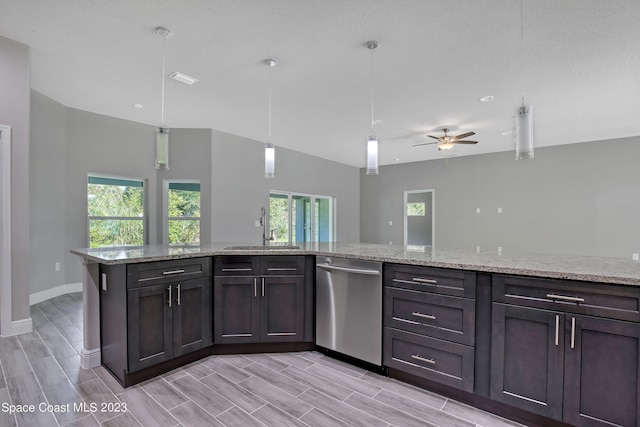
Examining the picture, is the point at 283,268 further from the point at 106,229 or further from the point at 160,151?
the point at 106,229

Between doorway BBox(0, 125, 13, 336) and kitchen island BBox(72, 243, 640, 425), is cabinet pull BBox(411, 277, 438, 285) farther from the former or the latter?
doorway BBox(0, 125, 13, 336)

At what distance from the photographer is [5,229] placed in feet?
9.42

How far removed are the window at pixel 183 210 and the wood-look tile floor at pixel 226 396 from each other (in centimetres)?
297

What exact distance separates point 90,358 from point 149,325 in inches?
26.1

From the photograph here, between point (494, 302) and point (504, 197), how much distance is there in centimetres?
641

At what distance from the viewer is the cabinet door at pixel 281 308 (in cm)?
264

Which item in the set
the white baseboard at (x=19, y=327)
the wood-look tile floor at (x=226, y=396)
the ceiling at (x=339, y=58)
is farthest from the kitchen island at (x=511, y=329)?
the ceiling at (x=339, y=58)

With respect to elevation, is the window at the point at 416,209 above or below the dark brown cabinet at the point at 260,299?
above

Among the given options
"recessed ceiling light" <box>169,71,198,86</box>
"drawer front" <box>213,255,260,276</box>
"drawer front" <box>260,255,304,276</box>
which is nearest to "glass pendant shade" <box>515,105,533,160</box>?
"drawer front" <box>260,255,304,276</box>

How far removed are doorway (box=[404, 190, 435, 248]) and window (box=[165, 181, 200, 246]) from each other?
224 inches

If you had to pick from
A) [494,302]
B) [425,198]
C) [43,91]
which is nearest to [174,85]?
[43,91]

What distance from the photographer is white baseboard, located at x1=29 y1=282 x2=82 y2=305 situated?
392 cm

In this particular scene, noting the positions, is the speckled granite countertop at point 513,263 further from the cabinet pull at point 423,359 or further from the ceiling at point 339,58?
the ceiling at point 339,58

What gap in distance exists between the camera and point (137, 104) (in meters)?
4.27
